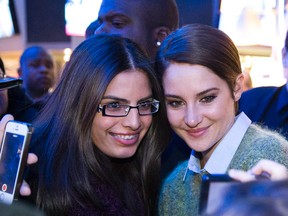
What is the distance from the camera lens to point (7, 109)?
2.51 meters

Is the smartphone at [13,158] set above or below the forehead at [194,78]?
below

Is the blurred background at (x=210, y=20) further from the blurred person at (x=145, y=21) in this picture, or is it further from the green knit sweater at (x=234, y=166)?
the green knit sweater at (x=234, y=166)

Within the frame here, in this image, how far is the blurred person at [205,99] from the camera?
4.77ft

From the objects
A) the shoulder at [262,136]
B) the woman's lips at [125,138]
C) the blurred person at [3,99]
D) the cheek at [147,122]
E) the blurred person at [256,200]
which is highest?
the blurred person at [256,200]

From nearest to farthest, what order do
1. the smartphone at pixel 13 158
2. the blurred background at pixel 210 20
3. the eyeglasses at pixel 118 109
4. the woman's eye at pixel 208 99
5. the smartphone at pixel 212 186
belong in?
1. the smartphone at pixel 212 186
2. the smartphone at pixel 13 158
3. the woman's eye at pixel 208 99
4. the eyeglasses at pixel 118 109
5. the blurred background at pixel 210 20

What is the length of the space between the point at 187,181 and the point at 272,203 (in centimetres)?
113

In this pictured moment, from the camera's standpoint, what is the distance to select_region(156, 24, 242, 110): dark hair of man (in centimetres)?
147

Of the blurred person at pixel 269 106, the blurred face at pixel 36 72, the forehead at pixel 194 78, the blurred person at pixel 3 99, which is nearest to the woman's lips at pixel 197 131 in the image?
the forehead at pixel 194 78

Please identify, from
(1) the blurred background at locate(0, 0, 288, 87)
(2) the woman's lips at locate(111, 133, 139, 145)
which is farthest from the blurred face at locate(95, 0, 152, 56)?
(2) the woman's lips at locate(111, 133, 139, 145)

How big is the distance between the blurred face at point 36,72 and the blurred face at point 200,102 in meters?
2.75

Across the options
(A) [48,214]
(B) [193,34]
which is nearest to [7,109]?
(A) [48,214]

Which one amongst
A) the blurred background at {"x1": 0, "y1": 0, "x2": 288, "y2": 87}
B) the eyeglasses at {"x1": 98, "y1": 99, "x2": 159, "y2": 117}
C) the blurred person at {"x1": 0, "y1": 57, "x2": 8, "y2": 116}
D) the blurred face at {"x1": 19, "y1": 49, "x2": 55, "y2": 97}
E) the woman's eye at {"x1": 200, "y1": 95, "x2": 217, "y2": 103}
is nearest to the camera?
the woman's eye at {"x1": 200, "y1": 95, "x2": 217, "y2": 103}

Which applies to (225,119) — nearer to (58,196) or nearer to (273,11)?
(58,196)

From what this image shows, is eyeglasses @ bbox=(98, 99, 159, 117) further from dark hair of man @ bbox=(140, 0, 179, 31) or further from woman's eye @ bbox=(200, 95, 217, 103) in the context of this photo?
dark hair of man @ bbox=(140, 0, 179, 31)
